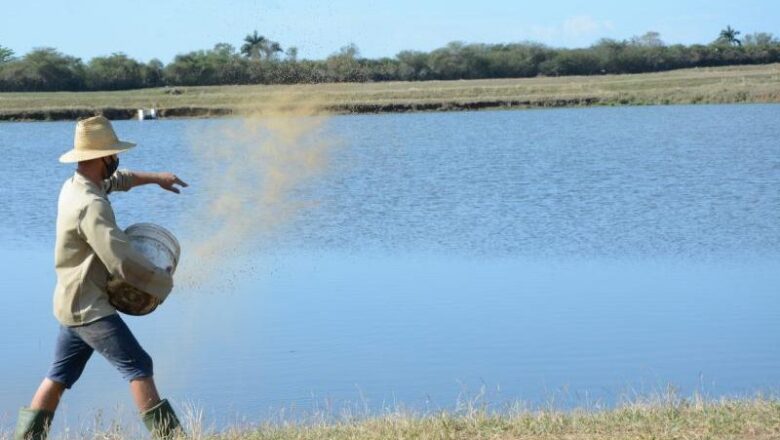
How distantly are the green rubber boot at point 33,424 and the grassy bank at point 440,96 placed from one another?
39882 millimetres

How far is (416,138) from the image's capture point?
3791 centimetres

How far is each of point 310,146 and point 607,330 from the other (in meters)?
4.18

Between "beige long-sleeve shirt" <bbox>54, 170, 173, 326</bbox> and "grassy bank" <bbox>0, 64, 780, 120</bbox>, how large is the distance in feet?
132

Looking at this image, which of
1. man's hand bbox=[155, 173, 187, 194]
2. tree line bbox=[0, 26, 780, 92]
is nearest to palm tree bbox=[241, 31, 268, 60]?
tree line bbox=[0, 26, 780, 92]

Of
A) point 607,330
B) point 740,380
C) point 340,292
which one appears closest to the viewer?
point 740,380

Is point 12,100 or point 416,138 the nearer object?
point 416,138

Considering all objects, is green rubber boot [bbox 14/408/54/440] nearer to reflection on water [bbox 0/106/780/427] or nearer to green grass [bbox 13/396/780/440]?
green grass [bbox 13/396/780/440]

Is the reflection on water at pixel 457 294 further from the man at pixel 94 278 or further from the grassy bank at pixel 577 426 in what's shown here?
the man at pixel 94 278

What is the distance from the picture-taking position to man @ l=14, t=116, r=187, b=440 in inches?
236

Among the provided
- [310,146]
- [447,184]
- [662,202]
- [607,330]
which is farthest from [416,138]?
[607,330]

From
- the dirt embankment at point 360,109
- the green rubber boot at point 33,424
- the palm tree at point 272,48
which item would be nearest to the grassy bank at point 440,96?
the dirt embankment at point 360,109

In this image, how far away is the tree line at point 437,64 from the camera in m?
61.2

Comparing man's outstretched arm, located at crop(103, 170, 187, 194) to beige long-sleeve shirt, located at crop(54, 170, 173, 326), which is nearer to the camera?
beige long-sleeve shirt, located at crop(54, 170, 173, 326)

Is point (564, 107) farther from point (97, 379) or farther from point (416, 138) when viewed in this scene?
point (97, 379)
